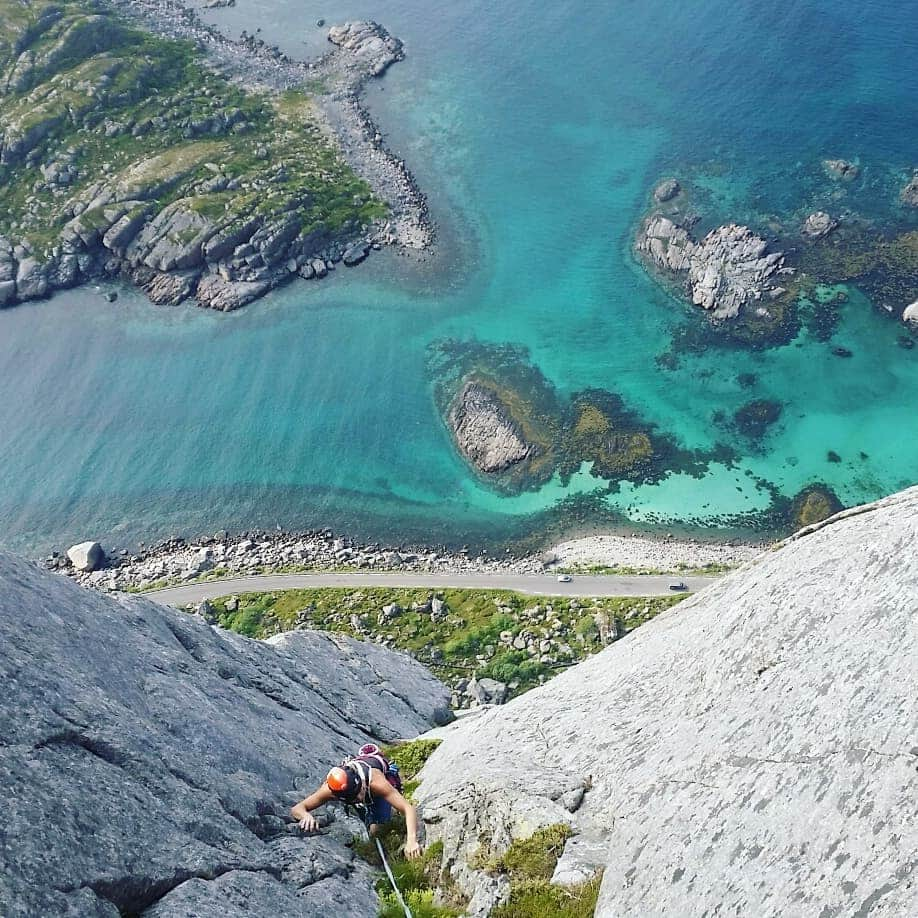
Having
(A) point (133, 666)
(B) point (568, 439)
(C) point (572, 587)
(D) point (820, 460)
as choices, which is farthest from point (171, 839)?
(D) point (820, 460)

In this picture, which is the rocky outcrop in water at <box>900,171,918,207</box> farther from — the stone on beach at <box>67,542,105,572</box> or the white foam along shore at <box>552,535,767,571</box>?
the stone on beach at <box>67,542,105,572</box>

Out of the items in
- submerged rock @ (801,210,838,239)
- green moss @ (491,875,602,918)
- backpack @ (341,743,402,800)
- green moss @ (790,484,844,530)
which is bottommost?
green moss @ (790,484,844,530)

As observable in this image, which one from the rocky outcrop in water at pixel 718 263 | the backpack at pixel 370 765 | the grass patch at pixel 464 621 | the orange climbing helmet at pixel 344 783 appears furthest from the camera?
the rocky outcrop in water at pixel 718 263

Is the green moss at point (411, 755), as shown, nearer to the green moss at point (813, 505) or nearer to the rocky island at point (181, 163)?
the green moss at point (813, 505)

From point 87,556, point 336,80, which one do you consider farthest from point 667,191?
point 87,556

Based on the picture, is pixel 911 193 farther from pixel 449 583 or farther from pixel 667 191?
pixel 449 583

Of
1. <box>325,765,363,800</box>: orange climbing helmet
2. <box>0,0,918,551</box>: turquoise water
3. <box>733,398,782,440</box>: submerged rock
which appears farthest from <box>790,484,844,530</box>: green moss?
<box>325,765,363,800</box>: orange climbing helmet

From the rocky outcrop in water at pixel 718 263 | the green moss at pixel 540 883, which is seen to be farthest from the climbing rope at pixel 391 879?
the rocky outcrop in water at pixel 718 263
